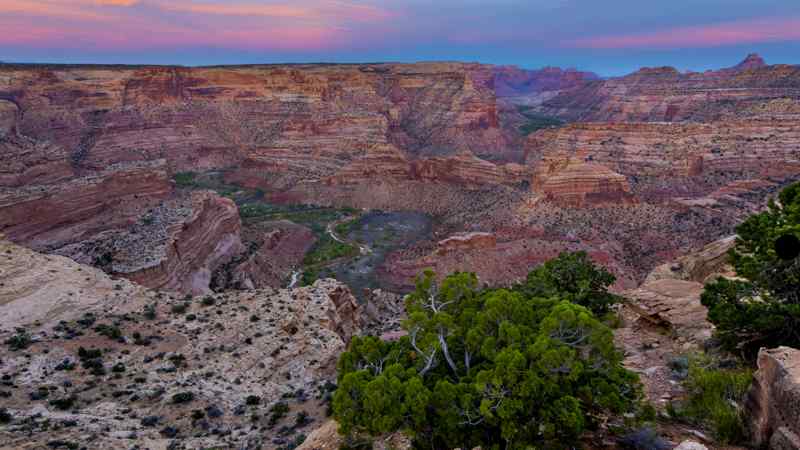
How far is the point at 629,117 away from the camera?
401 feet

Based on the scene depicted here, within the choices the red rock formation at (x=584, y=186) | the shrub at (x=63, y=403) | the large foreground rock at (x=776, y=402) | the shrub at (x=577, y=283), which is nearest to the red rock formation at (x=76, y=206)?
the shrub at (x=63, y=403)

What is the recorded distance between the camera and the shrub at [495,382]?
8719 mm

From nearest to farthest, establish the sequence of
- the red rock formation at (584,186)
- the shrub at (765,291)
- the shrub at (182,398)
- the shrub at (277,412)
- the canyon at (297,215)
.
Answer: the shrub at (765,291) < the shrub at (277,412) < the shrub at (182,398) < the canyon at (297,215) < the red rock formation at (584,186)

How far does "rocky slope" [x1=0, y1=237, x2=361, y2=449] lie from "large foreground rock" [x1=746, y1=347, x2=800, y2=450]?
1334cm

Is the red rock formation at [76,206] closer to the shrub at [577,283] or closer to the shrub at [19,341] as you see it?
the shrub at [19,341]

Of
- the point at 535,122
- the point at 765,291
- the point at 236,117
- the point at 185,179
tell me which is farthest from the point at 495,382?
the point at 535,122

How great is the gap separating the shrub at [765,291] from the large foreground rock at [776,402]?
10.8ft

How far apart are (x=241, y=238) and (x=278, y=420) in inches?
1496

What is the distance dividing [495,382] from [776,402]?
4.88m

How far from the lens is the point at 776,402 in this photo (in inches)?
326

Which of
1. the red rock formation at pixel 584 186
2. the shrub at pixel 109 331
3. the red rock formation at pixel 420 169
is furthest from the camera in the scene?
the red rock formation at pixel 420 169

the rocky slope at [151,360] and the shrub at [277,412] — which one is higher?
the rocky slope at [151,360]

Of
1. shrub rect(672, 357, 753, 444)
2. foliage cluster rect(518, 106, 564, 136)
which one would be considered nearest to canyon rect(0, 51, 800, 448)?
shrub rect(672, 357, 753, 444)

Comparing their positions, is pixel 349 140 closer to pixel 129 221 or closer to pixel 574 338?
pixel 129 221
